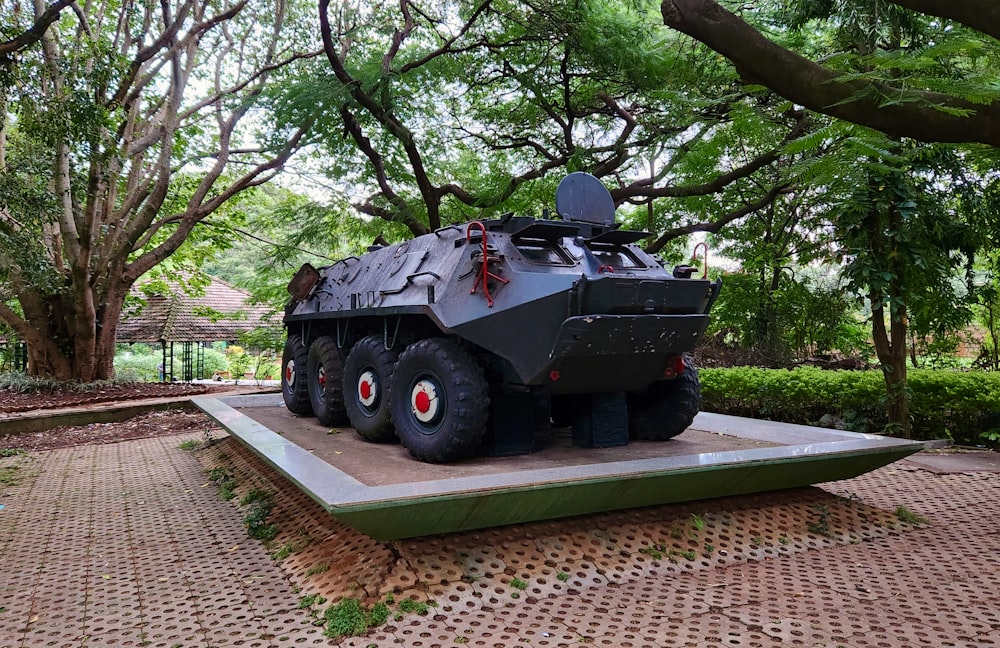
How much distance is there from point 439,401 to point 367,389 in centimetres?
131

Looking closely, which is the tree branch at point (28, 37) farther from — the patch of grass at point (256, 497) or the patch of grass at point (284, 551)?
the patch of grass at point (284, 551)

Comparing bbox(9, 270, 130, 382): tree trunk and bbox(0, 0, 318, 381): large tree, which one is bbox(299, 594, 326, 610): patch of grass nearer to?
bbox(0, 0, 318, 381): large tree

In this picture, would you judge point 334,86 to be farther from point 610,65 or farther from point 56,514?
point 56,514

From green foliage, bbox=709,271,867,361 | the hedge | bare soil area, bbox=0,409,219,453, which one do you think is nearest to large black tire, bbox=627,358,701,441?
the hedge

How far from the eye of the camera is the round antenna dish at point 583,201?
19.6 feet

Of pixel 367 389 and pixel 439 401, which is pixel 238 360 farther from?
pixel 439 401

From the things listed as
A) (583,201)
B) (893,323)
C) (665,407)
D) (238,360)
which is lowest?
(665,407)

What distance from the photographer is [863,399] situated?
8.92 meters

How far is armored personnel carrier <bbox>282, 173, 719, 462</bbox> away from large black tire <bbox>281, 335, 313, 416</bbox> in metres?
1.61

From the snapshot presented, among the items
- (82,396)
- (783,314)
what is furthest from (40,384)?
(783,314)

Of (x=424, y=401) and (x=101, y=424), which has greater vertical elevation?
(x=424, y=401)

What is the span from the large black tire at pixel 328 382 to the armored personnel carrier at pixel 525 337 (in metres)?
0.53

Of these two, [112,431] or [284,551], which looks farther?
[112,431]

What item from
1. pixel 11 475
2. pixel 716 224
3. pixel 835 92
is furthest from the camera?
pixel 716 224
